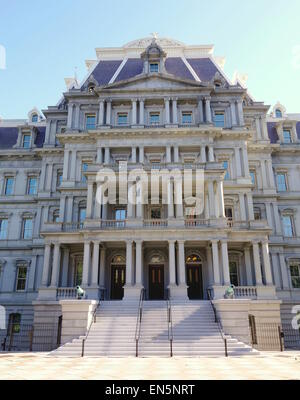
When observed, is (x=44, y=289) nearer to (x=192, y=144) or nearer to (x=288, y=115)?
(x=192, y=144)

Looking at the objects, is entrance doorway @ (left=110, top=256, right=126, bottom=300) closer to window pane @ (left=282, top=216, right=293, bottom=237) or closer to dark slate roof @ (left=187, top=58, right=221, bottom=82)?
window pane @ (left=282, top=216, right=293, bottom=237)

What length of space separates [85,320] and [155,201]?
12264mm

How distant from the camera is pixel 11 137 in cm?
3559

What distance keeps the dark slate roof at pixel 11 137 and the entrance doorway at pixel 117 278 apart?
1569 cm

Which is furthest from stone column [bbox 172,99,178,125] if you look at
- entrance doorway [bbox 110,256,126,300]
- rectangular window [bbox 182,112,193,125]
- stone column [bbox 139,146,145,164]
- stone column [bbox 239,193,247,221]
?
entrance doorway [bbox 110,256,126,300]

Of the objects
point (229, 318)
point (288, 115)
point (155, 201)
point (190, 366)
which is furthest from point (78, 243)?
point (288, 115)

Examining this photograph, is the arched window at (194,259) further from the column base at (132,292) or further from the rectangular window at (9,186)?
the rectangular window at (9,186)

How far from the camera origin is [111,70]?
35.1 meters

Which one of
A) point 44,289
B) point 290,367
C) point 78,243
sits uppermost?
point 78,243

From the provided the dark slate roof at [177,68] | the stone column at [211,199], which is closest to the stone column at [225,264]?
the stone column at [211,199]

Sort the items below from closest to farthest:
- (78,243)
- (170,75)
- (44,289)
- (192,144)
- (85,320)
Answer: (85,320) → (44,289) → (78,243) → (192,144) → (170,75)

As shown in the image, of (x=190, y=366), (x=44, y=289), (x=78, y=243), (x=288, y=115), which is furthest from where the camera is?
(x=288, y=115)

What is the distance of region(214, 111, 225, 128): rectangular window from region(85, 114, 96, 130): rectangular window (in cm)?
1185

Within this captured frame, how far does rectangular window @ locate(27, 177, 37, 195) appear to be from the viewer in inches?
1261
